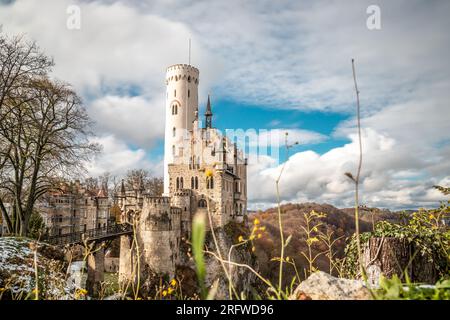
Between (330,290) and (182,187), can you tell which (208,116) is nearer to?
(182,187)

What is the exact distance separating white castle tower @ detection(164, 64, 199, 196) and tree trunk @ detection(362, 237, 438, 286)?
40223 mm

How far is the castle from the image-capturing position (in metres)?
31.6

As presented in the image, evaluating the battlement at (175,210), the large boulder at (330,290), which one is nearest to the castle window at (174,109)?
the battlement at (175,210)

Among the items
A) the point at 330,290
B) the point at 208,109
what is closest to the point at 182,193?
the point at 208,109

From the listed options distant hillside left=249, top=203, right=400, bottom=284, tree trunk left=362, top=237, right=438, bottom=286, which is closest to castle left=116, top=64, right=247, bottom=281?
distant hillside left=249, top=203, right=400, bottom=284

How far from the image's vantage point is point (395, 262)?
471 centimetres

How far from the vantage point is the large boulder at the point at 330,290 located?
7.83ft

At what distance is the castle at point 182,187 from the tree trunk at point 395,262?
2068 cm

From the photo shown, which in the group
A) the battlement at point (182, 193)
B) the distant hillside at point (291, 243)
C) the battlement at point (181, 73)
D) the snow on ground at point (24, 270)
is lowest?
the distant hillside at point (291, 243)

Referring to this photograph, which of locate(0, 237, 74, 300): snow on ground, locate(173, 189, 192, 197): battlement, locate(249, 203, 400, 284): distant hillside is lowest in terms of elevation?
locate(249, 203, 400, 284): distant hillside

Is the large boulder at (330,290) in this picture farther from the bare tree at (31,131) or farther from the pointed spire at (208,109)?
the pointed spire at (208,109)

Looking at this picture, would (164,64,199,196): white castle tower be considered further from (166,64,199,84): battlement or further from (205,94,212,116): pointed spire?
(205,94,212,116): pointed spire

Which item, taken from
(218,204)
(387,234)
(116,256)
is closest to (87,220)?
(116,256)
